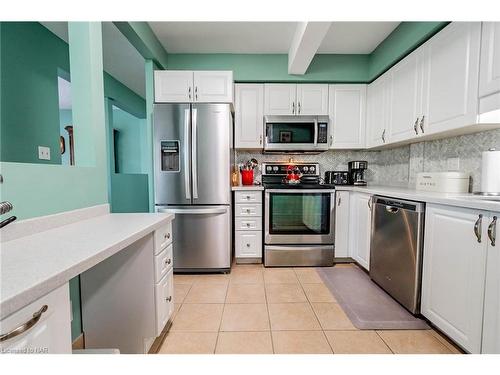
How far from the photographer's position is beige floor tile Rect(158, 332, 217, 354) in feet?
4.90

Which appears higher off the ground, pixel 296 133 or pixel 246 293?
pixel 296 133

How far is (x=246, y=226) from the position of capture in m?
2.82

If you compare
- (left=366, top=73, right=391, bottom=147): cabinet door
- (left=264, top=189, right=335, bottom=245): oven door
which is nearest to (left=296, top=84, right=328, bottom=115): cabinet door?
(left=366, top=73, right=391, bottom=147): cabinet door

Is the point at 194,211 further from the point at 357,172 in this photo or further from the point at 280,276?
the point at 357,172

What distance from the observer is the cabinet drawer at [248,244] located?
2.83 meters

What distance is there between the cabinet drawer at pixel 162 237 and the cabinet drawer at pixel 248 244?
4.34 ft

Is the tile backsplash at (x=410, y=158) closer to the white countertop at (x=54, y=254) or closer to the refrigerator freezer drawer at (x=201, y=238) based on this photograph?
the refrigerator freezer drawer at (x=201, y=238)

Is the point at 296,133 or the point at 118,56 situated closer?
the point at 296,133

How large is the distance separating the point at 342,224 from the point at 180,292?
198 centimetres

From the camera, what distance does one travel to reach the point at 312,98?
3.08 meters

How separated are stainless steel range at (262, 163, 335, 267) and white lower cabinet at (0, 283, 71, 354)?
2.21 m

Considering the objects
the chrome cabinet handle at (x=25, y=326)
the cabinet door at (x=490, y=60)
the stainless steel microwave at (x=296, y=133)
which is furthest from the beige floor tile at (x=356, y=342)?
the stainless steel microwave at (x=296, y=133)

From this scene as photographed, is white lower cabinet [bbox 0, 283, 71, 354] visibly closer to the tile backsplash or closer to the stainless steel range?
the stainless steel range

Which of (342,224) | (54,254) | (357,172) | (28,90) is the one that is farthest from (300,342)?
(28,90)
